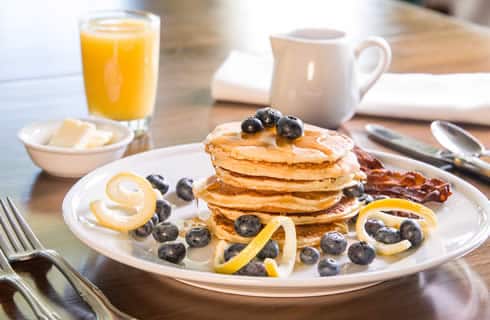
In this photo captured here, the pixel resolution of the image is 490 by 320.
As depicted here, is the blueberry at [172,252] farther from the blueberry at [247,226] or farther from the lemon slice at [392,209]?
the lemon slice at [392,209]

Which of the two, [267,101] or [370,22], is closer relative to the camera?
[267,101]

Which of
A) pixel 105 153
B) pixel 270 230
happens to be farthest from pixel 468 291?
pixel 105 153

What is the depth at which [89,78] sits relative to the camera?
1632 millimetres

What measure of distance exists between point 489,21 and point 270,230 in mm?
2729

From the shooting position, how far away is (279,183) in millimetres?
1102

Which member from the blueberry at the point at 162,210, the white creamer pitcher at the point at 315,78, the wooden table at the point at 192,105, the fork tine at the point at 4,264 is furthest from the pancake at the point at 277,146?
the white creamer pitcher at the point at 315,78

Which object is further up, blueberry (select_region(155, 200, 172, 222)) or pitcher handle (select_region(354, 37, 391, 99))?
pitcher handle (select_region(354, 37, 391, 99))

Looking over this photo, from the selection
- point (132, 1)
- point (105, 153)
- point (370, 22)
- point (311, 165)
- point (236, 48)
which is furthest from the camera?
point (132, 1)

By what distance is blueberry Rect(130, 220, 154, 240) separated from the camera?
1.10 metres

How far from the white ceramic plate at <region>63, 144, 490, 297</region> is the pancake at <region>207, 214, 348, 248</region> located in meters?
0.03

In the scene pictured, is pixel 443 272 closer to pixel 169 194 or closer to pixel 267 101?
pixel 169 194

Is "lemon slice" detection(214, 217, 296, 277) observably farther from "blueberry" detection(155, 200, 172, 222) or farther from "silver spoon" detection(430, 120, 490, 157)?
"silver spoon" detection(430, 120, 490, 157)

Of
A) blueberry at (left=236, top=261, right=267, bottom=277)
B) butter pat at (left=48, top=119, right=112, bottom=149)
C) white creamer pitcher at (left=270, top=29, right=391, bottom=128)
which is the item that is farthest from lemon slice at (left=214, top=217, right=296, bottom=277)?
white creamer pitcher at (left=270, top=29, right=391, bottom=128)

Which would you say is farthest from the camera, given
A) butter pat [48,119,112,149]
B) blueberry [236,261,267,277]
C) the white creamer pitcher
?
the white creamer pitcher
